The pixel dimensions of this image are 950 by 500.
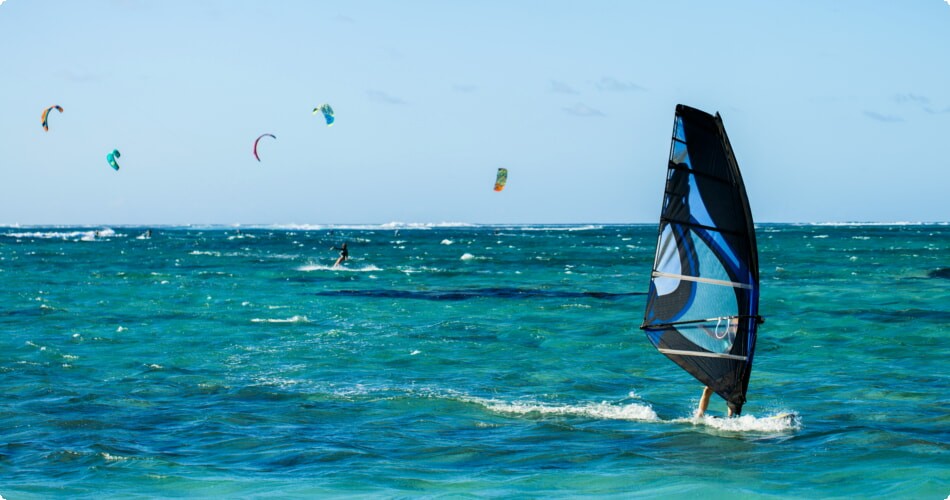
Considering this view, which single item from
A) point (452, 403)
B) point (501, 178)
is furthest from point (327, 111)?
point (452, 403)

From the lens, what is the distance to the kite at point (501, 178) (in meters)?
46.4

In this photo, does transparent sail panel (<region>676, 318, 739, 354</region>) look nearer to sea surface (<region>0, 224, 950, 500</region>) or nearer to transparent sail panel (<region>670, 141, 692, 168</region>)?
sea surface (<region>0, 224, 950, 500</region>)

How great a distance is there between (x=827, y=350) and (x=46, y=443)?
56.5 ft

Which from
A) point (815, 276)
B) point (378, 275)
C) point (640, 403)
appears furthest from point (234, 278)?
point (640, 403)

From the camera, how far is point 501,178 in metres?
47.4

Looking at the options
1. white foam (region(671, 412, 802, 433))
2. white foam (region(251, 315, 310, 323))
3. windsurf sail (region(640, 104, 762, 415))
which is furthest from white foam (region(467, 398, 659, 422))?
white foam (region(251, 315, 310, 323))

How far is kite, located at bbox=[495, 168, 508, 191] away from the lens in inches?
1827

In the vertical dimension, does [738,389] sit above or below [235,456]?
above

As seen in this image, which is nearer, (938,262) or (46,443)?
(46,443)

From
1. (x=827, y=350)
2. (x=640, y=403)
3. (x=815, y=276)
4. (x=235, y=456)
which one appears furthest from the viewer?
(x=815, y=276)

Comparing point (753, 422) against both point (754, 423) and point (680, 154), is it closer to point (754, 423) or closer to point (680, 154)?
point (754, 423)

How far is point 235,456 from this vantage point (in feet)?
43.4

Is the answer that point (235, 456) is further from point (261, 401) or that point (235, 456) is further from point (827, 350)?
point (827, 350)

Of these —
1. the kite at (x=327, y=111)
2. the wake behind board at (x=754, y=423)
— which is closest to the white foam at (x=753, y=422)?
the wake behind board at (x=754, y=423)
